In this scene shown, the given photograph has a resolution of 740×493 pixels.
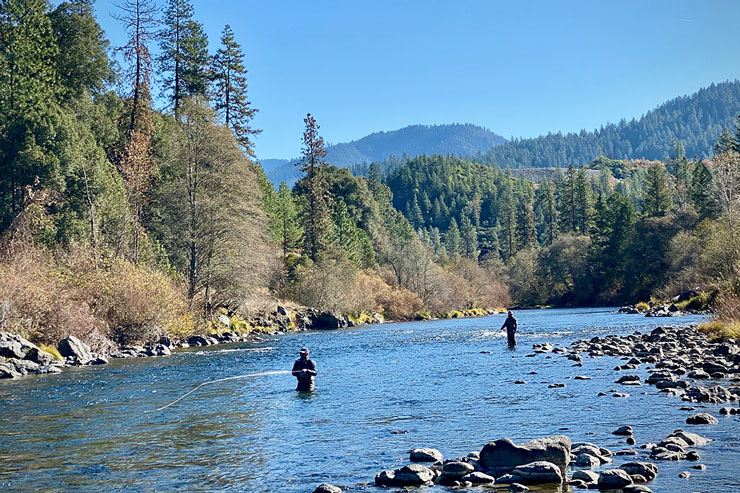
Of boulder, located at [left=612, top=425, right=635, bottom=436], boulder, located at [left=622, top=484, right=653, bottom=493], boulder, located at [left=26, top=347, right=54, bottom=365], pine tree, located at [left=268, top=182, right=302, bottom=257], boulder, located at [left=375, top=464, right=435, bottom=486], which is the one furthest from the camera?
pine tree, located at [left=268, top=182, right=302, bottom=257]

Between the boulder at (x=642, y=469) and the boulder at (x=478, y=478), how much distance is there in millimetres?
2175

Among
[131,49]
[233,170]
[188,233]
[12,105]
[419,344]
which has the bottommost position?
[419,344]

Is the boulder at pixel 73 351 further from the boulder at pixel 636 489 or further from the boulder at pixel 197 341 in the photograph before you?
the boulder at pixel 636 489

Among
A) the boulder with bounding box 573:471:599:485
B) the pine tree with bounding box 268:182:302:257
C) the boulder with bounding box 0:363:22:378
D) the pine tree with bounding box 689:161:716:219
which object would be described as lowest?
the boulder with bounding box 0:363:22:378

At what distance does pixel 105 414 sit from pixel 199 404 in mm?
2777

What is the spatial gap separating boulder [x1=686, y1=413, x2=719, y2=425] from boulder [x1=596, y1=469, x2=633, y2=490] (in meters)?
4.87

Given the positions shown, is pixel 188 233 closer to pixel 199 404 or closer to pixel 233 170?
pixel 233 170

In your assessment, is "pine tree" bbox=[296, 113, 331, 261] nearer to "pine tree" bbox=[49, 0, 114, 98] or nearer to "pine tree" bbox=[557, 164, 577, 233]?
"pine tree" bbox=[49, 0, 114, 98]

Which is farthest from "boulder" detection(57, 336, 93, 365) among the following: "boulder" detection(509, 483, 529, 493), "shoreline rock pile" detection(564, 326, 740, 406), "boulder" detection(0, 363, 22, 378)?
"boulder" detection(509, 483, 529, 493)

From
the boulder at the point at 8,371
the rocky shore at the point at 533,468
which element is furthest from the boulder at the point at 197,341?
the rocky shore at the point at 533,468

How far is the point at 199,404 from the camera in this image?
2069 cm

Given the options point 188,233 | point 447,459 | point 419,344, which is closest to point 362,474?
point 447,459

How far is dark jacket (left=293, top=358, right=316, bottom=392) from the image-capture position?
73.9ft

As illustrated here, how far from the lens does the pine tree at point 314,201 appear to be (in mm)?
78562
